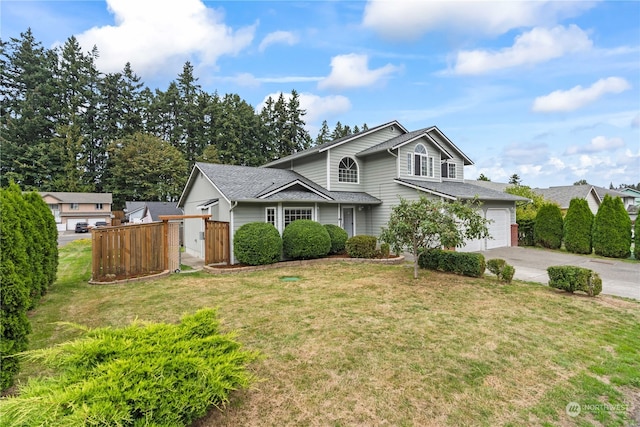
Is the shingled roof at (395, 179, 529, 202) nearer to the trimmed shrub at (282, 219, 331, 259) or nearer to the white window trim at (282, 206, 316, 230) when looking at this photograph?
the white window trim at (282, 206, 316, 230)

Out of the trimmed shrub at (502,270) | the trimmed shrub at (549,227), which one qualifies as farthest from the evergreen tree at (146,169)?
the trimmed shrub at (502,270)

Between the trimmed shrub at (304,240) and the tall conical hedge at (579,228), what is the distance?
1271 cm

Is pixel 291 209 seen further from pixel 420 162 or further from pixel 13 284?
pixel 13 284

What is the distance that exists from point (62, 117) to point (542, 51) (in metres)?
53.6

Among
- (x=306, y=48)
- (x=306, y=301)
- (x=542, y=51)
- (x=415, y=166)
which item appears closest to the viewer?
(x=306, y=301)

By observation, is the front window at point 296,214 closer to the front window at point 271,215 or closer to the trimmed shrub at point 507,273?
the front window at point 271,215

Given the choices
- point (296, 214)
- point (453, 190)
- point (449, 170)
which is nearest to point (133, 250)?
point (296, 214)

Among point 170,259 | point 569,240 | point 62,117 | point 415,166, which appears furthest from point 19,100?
point 569,240

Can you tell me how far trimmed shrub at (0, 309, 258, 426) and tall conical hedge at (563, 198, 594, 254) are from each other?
709 inches

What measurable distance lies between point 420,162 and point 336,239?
687cm

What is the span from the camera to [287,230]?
12555 millimetres

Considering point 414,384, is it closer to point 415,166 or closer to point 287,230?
point 287,230

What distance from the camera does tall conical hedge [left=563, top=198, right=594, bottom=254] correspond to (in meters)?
14.9

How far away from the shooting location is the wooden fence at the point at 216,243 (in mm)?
11945
